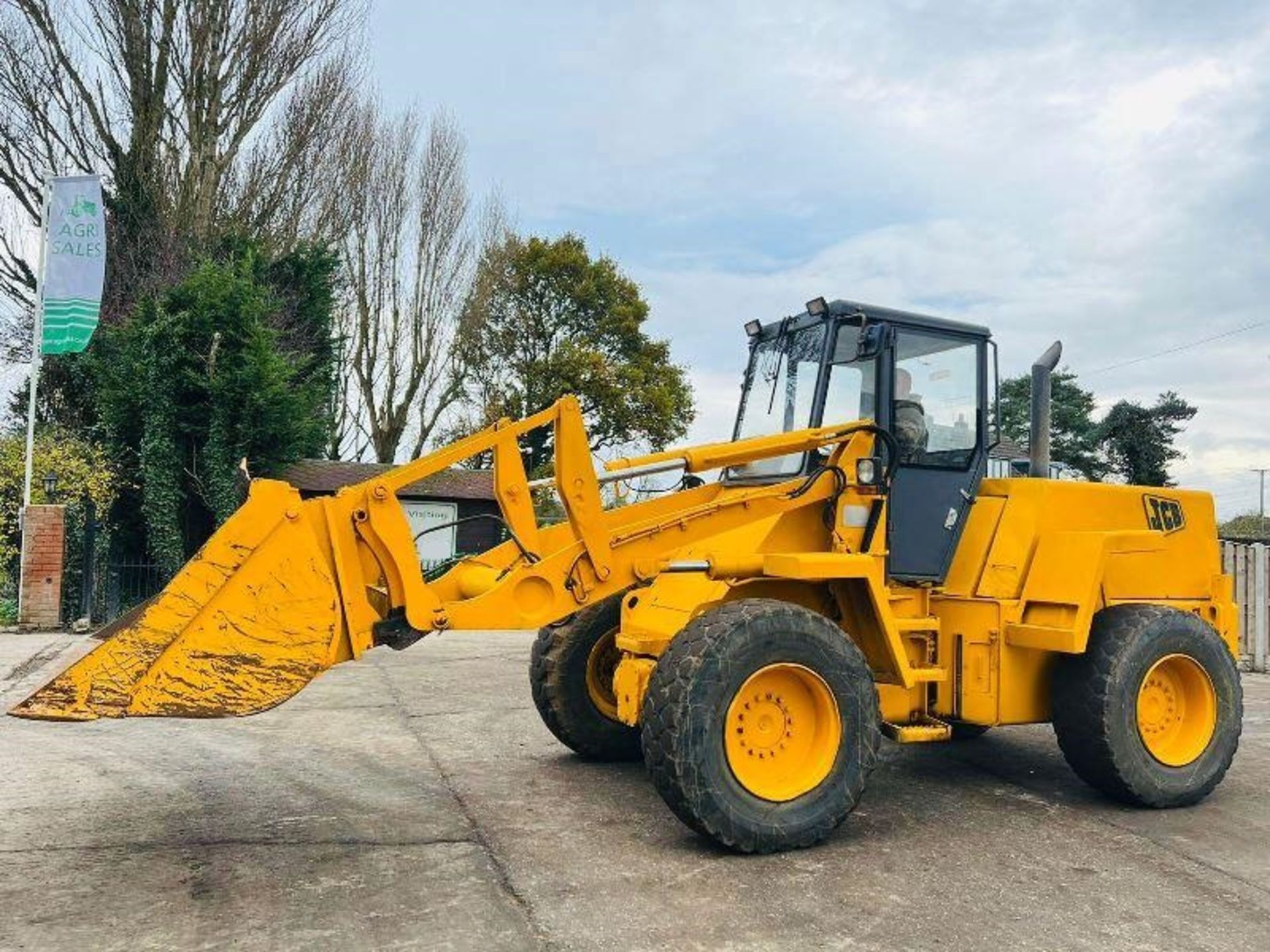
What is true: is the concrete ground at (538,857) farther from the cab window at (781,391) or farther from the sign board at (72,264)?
the sign board at (72,264)

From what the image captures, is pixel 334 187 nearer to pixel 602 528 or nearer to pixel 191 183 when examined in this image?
pixel 191 183

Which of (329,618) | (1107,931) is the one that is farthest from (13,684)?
(1107,931)

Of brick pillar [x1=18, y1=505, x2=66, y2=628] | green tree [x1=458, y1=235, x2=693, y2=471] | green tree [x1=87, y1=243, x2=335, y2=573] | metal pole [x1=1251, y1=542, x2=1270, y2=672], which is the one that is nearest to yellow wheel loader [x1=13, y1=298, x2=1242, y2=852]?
metal pole [x1=1251, y1=542, x2=1270, y2=672]

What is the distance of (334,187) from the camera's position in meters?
25.2

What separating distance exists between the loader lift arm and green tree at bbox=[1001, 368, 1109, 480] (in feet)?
76.3

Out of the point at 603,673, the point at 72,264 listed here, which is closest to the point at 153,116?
the point at 72,264

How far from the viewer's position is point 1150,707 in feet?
20.0

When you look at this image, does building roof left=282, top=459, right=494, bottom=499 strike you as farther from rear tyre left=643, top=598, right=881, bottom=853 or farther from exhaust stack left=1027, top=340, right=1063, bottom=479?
rear tyre left=643, top=598, right=881, bottom=853

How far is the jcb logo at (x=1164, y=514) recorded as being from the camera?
6566mm

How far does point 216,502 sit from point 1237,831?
14.9 m

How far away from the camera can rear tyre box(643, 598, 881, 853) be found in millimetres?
4680

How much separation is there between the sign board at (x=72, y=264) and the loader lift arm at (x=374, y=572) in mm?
11411

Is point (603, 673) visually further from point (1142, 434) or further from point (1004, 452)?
point (1142, 434)

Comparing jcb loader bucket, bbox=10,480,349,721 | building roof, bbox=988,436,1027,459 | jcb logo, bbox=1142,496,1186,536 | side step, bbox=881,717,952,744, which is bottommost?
side step, bbox=881,717,952,744
